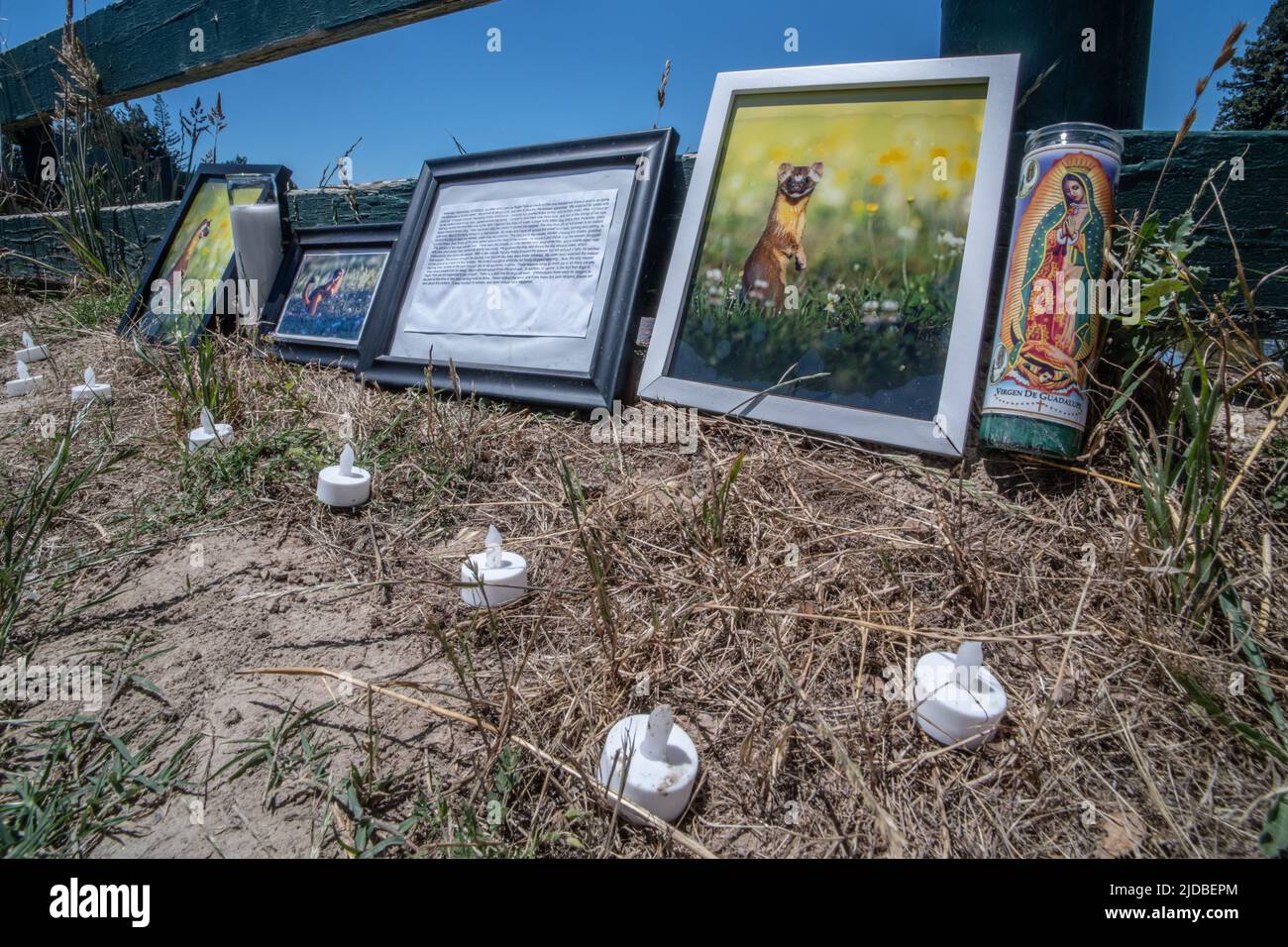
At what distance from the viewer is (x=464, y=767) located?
2.90ft

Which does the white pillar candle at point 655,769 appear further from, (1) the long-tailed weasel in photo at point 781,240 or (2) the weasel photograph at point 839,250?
(1) the long-tailed weasel in photo at point 781,240

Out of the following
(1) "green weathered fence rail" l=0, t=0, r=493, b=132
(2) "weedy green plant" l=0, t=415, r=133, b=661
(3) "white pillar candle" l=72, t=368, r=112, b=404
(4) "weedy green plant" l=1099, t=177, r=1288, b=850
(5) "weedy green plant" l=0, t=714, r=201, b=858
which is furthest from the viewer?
(1) "green weathered fence rail" l=0, t=0, r=493, b=132

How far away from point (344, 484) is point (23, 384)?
1849mm

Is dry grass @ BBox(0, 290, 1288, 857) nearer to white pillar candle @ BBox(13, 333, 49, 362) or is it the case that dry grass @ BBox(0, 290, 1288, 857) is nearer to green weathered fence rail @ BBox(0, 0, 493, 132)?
white pillar candle @ BBox(13, 333, 49, 362)

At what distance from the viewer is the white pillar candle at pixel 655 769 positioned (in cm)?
79

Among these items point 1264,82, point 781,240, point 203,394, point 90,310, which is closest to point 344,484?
point 203,394

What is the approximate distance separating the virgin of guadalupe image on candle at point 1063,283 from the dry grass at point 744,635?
219 millimetres

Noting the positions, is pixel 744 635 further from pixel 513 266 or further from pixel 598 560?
pixel 513 266

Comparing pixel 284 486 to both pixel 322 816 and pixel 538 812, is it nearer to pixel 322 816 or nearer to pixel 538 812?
pixel 322 816

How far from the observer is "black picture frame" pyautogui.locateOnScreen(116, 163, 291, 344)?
282 cm

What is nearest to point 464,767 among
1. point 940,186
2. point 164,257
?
point 940,186

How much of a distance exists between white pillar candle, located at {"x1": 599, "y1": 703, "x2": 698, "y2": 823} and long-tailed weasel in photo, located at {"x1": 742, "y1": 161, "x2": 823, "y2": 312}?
1.25 m

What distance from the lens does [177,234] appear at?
10.4ft

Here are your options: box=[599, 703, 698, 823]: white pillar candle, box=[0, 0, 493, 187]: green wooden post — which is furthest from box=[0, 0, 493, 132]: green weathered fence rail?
box=[599, 703, 698, 823]: white pillar candle
